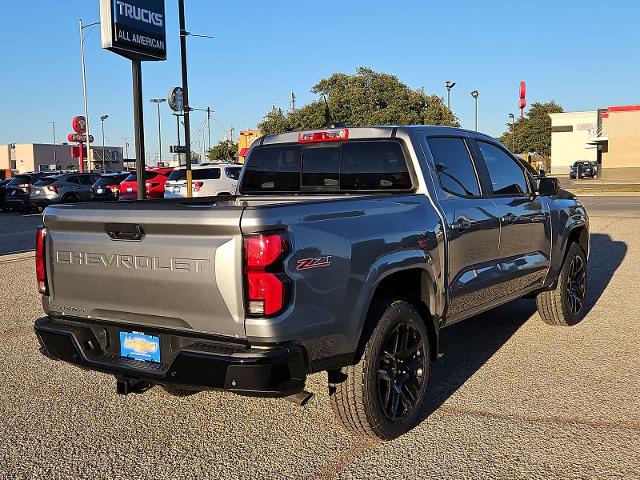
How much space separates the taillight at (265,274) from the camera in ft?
A: 10.1

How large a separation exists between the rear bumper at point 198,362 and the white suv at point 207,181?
674 inches

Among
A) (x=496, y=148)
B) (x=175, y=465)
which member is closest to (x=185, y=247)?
(x=175, y=465)

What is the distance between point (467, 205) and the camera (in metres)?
4.75

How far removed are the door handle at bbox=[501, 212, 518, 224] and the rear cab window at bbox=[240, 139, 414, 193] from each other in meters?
1.08

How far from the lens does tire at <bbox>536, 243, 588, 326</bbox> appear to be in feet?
20.9

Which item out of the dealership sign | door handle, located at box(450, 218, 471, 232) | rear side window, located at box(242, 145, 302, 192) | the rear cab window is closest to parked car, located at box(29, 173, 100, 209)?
the dealership sign

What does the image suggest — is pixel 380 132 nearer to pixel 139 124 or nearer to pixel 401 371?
pixel 401 371

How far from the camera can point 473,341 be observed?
19.9 feet

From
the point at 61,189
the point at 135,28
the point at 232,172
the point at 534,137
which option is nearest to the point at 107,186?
the point at 61,189

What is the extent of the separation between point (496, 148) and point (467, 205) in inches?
46.8

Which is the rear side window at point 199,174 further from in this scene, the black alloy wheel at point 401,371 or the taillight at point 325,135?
the black alloy wheel at point 401,371

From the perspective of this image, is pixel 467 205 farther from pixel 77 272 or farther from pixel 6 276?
pixel 6 276

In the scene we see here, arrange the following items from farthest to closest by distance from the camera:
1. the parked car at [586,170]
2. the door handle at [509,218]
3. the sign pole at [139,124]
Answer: the parked car at [586,170] < the sign pole at [139,124] < the door handle at [509,218]

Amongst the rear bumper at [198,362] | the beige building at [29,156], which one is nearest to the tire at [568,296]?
the rear bumper at [198,362]
